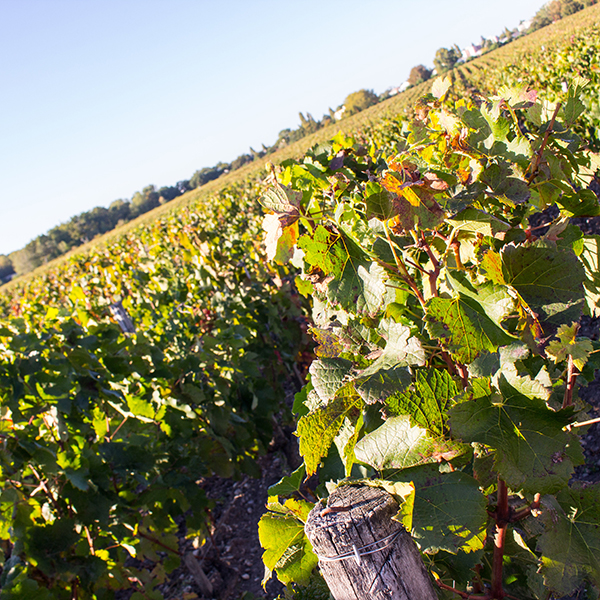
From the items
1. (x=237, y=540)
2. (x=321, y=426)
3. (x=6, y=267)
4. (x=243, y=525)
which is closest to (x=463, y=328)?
(x=321, y=426)

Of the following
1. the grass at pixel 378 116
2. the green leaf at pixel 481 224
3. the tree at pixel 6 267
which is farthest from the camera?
the tree at pixel 6 267

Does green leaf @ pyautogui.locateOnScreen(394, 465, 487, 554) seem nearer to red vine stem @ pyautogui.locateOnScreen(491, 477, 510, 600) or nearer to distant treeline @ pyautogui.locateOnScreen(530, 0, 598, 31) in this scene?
red vine stem @ pyautogui.locateOnScreen(491, 477, 510, 600)

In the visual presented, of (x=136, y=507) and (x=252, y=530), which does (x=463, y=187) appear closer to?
(x=136, y=507)

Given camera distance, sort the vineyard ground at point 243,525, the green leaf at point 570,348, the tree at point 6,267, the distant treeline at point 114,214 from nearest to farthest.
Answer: the green leaf at point 570,348, the vineyard ground at point 243,525, the distant treeline at point 114,214, the tree at point 6,267

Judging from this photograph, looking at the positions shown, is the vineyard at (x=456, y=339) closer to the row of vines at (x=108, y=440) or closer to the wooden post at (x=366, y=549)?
the wooden post at (x=366, y=549)

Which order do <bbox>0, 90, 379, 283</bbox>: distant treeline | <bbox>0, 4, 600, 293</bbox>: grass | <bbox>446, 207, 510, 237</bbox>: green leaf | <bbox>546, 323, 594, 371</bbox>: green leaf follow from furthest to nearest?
<bbox>0, 90, 379, 283</bbox>: distant treeline < <bbox>0, 4, 600, 293</bbox>: grass < <bbox>446, 207, 510, 237</bbox>: green leaf < <bbox>546, 323, 594, 371</bbox>: green leaf

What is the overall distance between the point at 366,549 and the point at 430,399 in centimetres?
30

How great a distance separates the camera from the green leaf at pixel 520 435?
811mm

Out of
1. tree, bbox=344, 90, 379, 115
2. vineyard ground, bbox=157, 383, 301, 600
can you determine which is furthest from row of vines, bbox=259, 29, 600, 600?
tree, bbox=344, 90, 379, 115

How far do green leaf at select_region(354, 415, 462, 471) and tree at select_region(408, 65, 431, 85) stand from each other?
80.1m

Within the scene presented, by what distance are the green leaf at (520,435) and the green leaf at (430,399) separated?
0.31 ft

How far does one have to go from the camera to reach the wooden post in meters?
0.82

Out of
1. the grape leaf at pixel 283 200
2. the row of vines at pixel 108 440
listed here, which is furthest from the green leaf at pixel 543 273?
the row of vines at pixel 108 440

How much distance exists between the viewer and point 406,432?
92 centimetres
